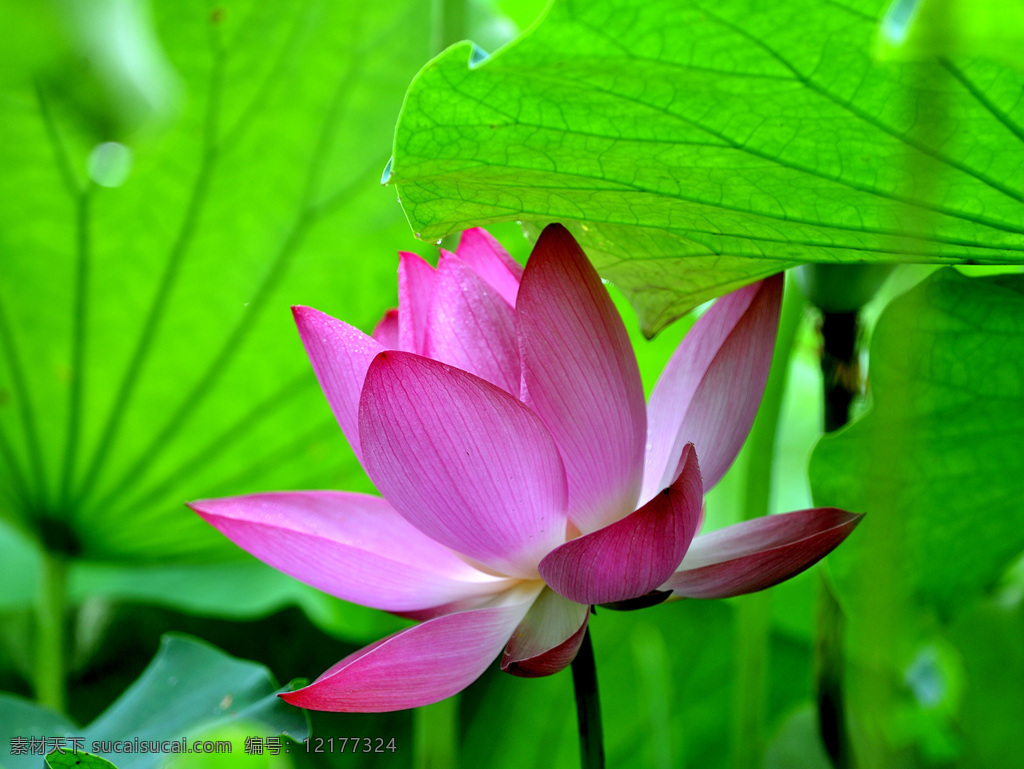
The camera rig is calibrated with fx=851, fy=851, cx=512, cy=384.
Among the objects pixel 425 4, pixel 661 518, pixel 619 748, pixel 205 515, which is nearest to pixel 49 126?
pixel 425 4

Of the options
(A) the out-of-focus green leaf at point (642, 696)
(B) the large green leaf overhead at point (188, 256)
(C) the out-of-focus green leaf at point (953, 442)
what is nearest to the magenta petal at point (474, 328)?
(C) the out-of-focus green leaf at point (953, 442)

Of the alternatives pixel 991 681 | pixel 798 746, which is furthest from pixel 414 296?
pixel 991 681

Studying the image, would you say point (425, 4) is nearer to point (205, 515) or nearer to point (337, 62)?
point (337, 62)

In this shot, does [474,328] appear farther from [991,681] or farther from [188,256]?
[991,681]

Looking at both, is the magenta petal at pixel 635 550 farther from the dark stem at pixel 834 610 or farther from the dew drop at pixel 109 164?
the dew drop at pixel 109 164

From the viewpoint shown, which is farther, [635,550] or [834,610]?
[834,610]

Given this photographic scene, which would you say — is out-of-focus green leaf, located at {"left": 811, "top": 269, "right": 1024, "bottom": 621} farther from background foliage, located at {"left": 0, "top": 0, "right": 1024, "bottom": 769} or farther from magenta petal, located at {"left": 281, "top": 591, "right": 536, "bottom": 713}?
magenta petal, located at {"left": 281, "top": 591, "right": 536, "bottom": 713}
